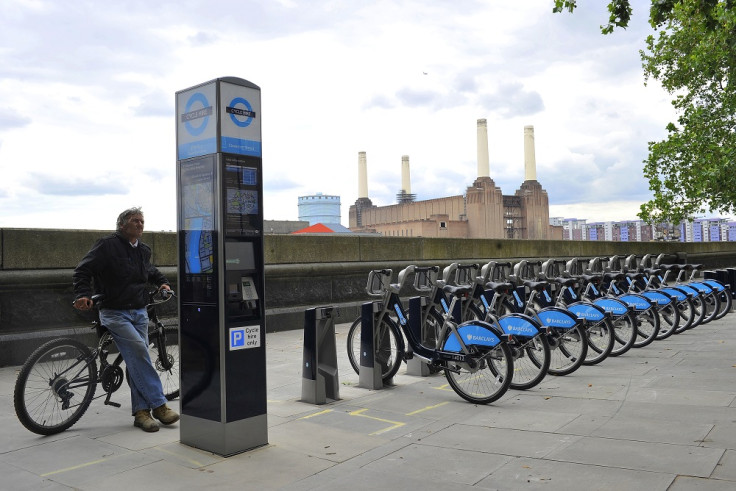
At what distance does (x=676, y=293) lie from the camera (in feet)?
33.7

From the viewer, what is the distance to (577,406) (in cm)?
566

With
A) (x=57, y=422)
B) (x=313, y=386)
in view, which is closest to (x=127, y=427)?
(x=57, y=422)

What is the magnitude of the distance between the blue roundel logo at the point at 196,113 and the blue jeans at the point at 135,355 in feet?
4.97

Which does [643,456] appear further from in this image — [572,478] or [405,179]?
[405,179]

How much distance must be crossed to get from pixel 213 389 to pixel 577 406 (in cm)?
304

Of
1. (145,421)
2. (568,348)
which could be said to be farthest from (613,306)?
(145,421)

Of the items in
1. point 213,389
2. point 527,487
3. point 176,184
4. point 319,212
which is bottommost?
point 527,487

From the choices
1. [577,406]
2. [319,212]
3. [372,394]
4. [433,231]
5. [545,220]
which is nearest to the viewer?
[577,406]

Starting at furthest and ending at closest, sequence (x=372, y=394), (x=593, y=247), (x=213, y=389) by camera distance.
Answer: (x=593, y=247) < (x=372, y=394) < (x=213, y=389)

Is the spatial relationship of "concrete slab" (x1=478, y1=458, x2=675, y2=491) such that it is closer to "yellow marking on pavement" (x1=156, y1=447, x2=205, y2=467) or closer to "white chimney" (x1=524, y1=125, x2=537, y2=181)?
"yellow marking on pavement" (x1=156, y1=447, x2=205, y2=467)

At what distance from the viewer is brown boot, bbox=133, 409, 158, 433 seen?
504cm

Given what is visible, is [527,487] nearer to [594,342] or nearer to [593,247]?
[594,342]

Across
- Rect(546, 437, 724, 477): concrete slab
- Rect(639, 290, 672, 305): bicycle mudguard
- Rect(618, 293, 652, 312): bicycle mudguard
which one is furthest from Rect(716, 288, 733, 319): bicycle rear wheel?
Rect(546, 437, 724, 477): concrete slab

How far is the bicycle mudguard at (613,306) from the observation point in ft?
26.4
